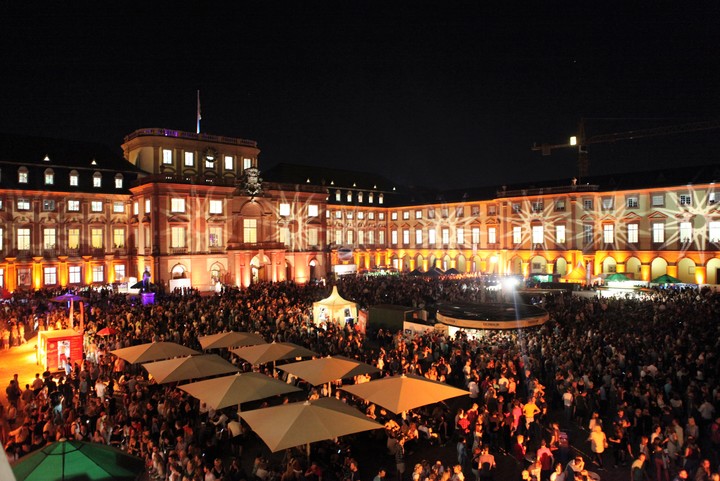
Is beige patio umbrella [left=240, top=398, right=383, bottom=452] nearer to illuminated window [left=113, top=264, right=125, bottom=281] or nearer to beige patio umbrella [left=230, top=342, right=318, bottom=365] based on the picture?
beige patio umbrella [left=230, top=342, right=318, bottom=365]

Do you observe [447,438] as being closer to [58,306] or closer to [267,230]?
[58,306]

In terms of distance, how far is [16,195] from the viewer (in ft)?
134

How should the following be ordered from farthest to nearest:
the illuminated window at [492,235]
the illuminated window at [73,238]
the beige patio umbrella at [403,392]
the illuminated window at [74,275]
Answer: the illuminated window at [492,235], the illuminated window at [73,238], the illuminated window at [74,275], the beige patio umbrella at [403,392]

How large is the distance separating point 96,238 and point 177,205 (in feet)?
29.2

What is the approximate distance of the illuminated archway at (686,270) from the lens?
46281 mm

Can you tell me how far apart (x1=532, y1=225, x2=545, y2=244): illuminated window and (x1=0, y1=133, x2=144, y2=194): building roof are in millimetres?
41441

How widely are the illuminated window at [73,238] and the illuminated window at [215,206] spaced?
11891 mm

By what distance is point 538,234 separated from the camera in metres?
54.6

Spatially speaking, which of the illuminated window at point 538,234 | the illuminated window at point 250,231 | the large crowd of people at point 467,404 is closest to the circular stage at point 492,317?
the large crowd of people at point 467,404

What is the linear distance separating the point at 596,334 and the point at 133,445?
17.5 m

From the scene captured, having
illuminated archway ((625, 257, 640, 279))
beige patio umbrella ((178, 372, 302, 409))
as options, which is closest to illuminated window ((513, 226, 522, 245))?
illuminated archway ((625, 257, 640, 279))

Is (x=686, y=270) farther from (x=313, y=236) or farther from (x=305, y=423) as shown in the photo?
(x=305, y=423)

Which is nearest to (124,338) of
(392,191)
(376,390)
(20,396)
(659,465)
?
(20,396)

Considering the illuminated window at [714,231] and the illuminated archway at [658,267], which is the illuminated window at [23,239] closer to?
the illuminated archway at [658,267]
